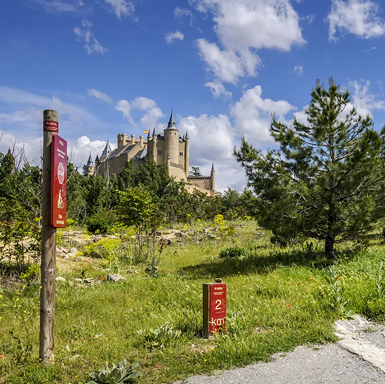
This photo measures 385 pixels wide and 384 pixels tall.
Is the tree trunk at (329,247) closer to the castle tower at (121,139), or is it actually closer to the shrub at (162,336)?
the shrub at (162,336)

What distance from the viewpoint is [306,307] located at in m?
4.98

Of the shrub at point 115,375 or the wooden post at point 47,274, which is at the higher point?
the wooden post at point 47,274

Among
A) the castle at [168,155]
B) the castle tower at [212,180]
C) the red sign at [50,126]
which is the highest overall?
the castle at [168,155]

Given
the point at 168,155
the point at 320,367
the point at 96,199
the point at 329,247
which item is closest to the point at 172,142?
the point at 168,155

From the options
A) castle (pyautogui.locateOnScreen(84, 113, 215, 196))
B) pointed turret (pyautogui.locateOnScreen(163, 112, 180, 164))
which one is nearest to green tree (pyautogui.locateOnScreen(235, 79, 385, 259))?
castle (pyautogui.locateOnScreen(84, 113, 215, 196))

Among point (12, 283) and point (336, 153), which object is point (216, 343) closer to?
point (12, 283)

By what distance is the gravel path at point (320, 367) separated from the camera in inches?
129

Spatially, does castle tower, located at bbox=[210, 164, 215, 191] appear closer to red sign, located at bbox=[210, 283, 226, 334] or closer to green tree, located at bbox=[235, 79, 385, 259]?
green tree, located at bbox=[235, 79, 385, 259]

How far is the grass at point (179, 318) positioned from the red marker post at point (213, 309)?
0.41ft

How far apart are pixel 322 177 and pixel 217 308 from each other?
4.28m

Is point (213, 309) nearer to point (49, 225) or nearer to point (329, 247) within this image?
point (49, 225)

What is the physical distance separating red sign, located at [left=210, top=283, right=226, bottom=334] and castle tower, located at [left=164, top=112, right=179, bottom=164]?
5579cm

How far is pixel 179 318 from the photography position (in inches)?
190

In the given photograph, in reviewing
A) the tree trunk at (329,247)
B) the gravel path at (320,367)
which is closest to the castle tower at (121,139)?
the tree trunk at (329,247)
